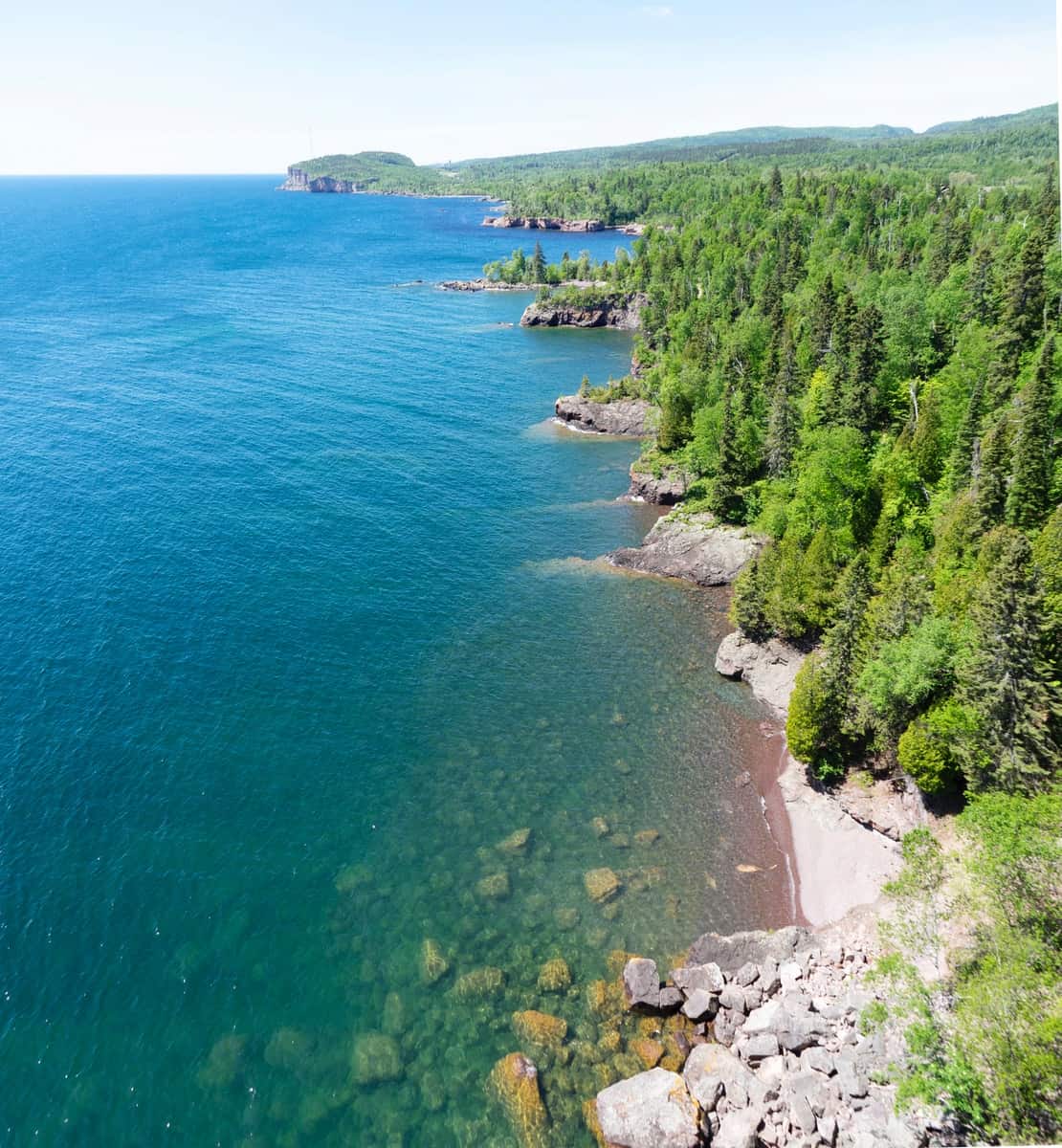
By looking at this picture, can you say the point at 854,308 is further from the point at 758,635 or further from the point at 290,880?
the point at 290,880

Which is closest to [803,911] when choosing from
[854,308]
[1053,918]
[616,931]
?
[616,931]

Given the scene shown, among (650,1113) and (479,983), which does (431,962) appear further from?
(650,1113)

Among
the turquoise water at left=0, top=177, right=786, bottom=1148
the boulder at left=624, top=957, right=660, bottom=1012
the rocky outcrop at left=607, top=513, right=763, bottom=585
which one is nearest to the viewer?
the turquoise water at left=0, top=177, right=786, bottom=1148

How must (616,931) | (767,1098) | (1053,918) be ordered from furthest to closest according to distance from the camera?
1. (616,931)
2. (767,1098)
3. (1053,918)

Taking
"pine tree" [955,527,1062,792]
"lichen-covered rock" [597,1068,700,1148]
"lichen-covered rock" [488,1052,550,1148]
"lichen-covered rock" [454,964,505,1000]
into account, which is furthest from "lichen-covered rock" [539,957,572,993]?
"pine tree" [955,527,1062,792]

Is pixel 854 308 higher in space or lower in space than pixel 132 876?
higher

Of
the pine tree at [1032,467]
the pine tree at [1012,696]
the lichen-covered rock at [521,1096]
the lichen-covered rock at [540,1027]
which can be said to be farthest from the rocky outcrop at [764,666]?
the lichen-covered rock at [521,1096]

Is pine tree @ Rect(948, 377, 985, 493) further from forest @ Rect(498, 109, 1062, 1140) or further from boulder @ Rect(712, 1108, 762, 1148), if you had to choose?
boulder @ Rect(712, 1108, 762, 1148)
